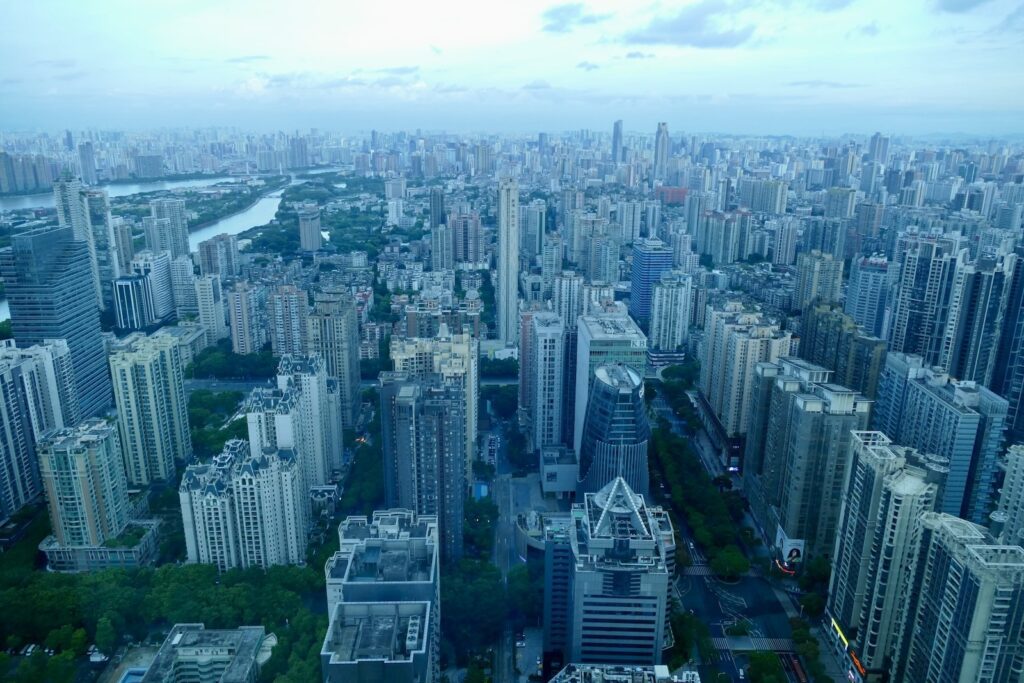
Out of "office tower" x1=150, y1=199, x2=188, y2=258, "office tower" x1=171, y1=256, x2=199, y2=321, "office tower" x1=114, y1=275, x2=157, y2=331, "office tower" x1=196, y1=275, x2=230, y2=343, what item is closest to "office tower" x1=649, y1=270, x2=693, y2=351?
"office tower" x1=196, y1=275, x2=230, y2=343

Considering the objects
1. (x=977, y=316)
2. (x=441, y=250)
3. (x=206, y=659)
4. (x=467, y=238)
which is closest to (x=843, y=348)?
(x=977, y=316)

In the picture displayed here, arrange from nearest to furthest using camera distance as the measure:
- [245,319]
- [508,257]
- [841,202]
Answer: [245,319]
[508,257]
[841,202]

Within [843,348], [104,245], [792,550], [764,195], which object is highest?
[764,195]

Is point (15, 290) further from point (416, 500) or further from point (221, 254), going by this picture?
point (221, 254)

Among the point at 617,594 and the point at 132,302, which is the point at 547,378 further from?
the point at 132,302

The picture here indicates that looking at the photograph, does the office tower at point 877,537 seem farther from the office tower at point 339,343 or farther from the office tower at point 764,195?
the office tower at point 764,195

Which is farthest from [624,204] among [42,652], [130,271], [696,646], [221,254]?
[42,652]
